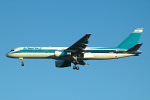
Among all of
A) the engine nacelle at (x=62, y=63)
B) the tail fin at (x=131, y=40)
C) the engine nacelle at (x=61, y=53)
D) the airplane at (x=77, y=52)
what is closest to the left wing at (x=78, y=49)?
the airplane at (x=77, y=52)

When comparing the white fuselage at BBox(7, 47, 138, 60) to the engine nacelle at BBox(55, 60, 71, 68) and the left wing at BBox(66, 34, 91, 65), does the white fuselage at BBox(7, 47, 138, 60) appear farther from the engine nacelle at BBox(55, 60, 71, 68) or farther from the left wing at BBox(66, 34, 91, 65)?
the engine nacelle at BBox(55, 60, 71, 68)

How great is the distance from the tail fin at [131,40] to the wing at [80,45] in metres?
9.71

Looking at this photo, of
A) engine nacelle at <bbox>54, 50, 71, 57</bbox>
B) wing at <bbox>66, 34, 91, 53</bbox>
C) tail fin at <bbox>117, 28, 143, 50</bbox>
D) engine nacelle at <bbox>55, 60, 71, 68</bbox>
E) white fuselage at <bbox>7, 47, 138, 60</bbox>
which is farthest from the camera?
engine nacelle at <bbox>55, 60, 71, 68</bbox>

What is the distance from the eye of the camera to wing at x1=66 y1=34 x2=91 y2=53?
71.8 m

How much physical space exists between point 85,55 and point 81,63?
4.68 metres

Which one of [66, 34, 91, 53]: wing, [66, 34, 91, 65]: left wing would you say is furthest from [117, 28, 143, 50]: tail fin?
[66, 34, 91, 53]: wing

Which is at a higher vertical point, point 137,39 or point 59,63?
point 137,39

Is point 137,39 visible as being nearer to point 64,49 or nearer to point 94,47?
point 94,47

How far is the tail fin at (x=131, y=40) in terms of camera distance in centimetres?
7894

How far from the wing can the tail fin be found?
9715mm

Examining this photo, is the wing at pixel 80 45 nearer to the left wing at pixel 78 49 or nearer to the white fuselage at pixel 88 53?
the left wing at pixel 78 49

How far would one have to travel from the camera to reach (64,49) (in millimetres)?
78312

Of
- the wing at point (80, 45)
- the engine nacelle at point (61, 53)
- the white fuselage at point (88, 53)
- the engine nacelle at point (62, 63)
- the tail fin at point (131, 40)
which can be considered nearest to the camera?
the wing at point (80, 45)

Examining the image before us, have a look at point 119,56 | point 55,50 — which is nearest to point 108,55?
point 119,56
